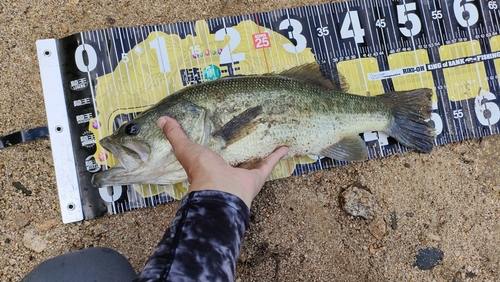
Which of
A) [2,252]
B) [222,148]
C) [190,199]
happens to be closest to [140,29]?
[222,148]

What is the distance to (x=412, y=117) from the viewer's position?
3.48 m

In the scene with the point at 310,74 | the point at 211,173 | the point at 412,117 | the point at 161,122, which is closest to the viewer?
the point at 211,173

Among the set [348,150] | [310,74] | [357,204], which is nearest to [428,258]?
[357,204]

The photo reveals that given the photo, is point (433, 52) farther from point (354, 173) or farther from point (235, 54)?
point (235, 54)

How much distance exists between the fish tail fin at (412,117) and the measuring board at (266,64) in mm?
171

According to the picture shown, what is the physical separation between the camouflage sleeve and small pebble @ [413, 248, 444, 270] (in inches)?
86.7

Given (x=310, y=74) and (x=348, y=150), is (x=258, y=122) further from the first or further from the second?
(x=348, y=150)

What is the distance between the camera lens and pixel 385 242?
3508mm

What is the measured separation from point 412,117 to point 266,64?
1445mm

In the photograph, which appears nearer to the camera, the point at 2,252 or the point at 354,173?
the point at 2,252

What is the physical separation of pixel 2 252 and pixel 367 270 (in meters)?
3.29

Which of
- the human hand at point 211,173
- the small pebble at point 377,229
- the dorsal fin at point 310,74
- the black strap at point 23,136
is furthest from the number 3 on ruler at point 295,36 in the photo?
the black strap at point 23,136

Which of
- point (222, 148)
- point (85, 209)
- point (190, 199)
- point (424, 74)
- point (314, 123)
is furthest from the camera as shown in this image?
point (424, 74)

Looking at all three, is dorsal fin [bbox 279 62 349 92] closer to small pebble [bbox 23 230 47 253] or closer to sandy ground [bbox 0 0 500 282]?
sandy ground [bbox 0 0 500 282]
